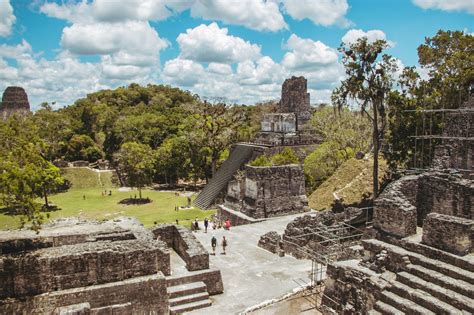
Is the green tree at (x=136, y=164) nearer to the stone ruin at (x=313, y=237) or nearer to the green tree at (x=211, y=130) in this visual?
the green tree at (x=211, y=130)

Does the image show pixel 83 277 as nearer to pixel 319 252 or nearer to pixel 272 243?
pixel 272 243

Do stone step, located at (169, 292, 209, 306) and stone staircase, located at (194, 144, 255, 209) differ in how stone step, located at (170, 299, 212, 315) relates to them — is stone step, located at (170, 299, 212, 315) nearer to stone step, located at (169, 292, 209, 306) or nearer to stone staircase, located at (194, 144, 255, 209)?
stone step, located at (169, 292, 209, 306)

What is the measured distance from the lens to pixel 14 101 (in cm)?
6550

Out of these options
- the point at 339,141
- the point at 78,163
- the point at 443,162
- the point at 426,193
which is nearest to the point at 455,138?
the point at 443,162

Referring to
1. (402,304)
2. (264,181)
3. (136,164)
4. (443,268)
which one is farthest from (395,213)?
(136,164)

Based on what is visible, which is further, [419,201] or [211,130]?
[211,130]

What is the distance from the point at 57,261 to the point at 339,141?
24.3 meters

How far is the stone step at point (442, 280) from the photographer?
8.35 metres

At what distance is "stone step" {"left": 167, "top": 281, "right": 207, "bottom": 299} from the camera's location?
11289mm

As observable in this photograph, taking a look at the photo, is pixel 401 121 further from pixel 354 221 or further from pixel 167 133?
pixel 167 133

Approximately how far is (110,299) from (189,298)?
2.35 m

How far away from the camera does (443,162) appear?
1562 cm

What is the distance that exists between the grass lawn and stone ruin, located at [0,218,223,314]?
11.0 m

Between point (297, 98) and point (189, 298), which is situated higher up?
point (297, 98)
